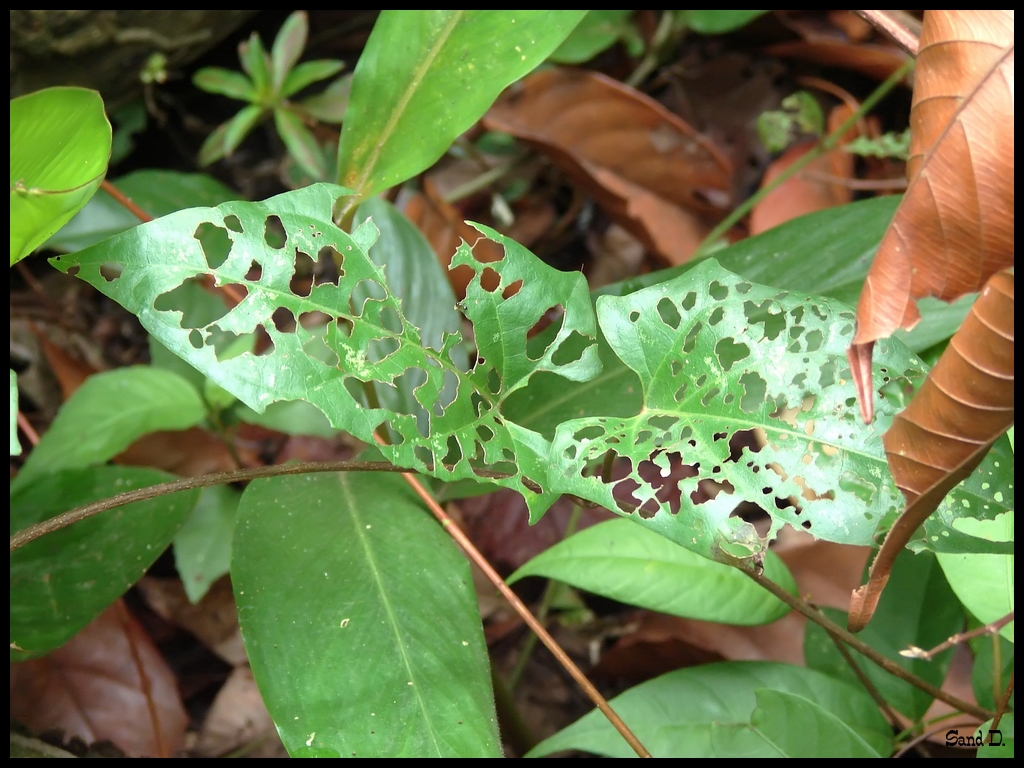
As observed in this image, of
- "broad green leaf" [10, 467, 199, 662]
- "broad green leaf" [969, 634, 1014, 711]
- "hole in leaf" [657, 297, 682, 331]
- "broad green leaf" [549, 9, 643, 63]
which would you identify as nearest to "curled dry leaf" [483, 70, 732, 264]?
"broad green leaf" [549, 9, 643, 63]

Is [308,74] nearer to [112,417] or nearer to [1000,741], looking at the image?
[112,417]

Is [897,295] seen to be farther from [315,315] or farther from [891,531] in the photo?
[315,315]

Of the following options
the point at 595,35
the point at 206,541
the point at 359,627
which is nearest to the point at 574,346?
the point at 359,627

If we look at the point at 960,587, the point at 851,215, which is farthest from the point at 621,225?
the point at 960,587

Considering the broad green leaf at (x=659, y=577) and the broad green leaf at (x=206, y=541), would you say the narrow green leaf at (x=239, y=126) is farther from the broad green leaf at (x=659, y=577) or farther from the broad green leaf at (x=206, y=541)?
the broad green leaf at (x=659, y=577)

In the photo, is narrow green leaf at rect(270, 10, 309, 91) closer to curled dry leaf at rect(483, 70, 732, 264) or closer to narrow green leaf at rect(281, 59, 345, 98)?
narrow green leaf at rect(281, 59, 345, 98)
